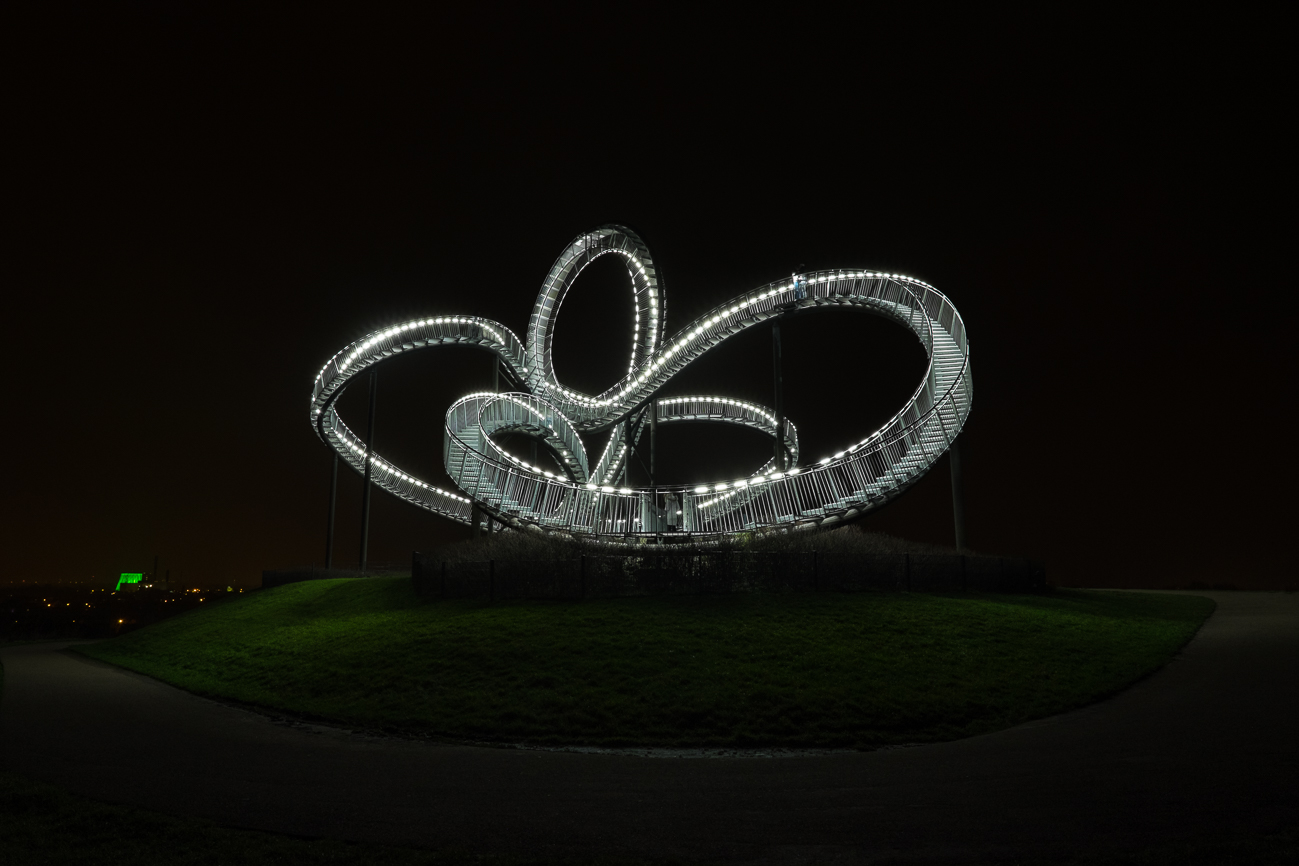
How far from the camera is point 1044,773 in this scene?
8.56 m

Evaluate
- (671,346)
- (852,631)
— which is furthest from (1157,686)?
(671,346)

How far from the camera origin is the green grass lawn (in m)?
11.4

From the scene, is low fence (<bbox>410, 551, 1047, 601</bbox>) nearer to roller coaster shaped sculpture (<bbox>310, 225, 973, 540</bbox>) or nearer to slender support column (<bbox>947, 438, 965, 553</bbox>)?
roller coaster shaped sculpture (<bbox>310, 225, 973, 540</bbox>)

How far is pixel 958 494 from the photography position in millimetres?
24844

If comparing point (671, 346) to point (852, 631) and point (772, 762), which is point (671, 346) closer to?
point (852, 631)

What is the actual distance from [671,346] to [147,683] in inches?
733

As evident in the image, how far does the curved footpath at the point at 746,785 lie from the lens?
22.2 ft

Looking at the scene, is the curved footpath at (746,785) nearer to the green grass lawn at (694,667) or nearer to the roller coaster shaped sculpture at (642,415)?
the green grass lawn at (694,667)

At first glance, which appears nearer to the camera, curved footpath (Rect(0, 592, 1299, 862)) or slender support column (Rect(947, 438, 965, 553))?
curved footpath (Rect(0, 592, 1299, 862))

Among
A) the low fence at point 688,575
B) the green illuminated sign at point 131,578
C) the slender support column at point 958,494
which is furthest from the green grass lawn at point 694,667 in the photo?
the green illuminated sign at point 131,578

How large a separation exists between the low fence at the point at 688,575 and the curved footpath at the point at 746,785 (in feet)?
23.2

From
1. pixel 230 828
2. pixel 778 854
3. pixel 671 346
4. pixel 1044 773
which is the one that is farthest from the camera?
pixel 671 346

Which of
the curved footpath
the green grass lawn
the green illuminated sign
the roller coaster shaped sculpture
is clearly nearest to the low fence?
the green grass lawn

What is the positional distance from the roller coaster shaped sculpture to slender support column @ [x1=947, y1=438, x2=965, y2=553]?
109 centimetres
